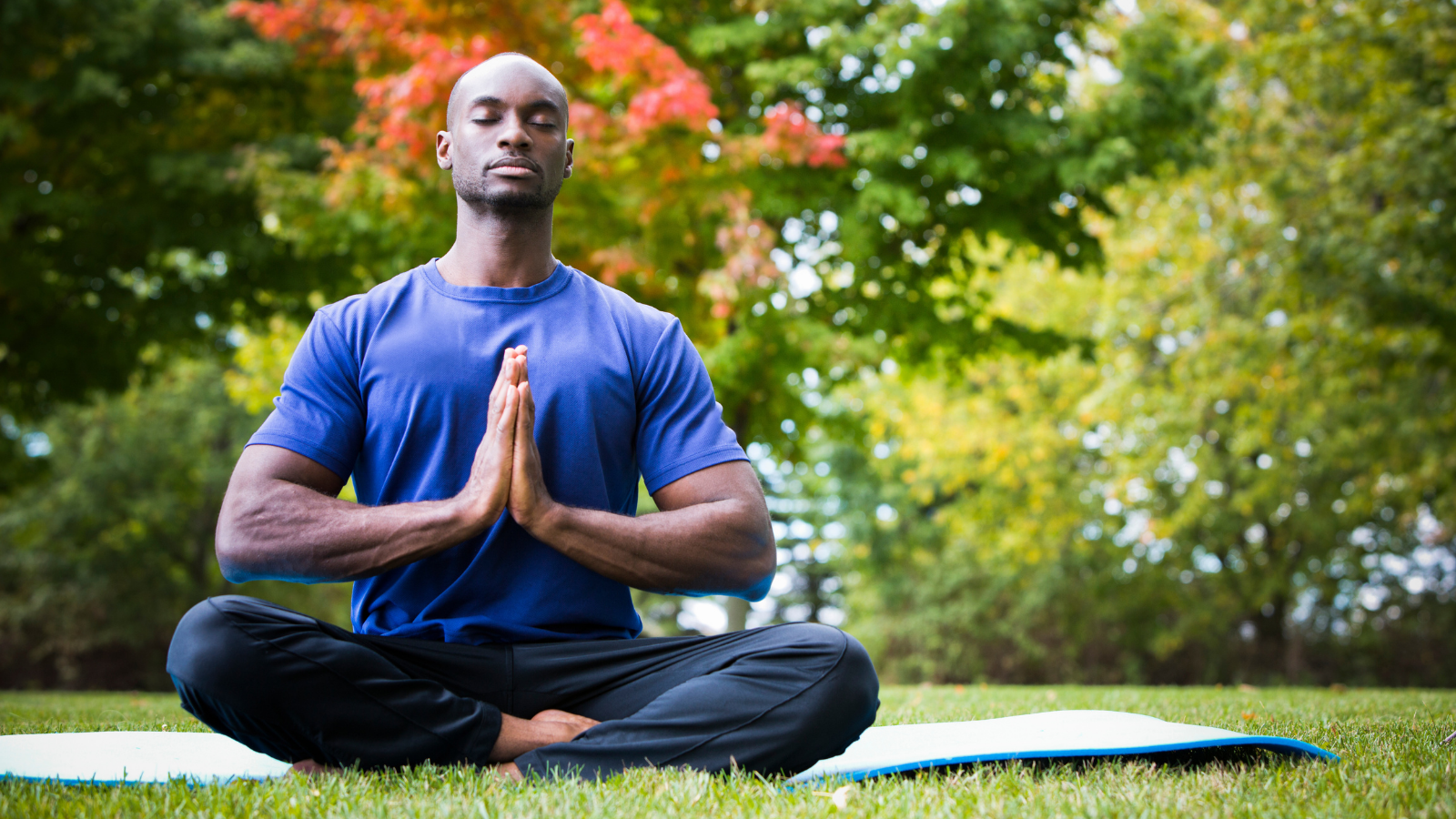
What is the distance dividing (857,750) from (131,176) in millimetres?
10374

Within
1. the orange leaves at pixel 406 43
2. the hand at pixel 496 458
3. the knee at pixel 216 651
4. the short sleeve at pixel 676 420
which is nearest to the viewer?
the knee at pixel 216 651

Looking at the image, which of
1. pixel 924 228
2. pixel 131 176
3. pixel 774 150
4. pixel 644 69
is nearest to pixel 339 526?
pixel 644 69

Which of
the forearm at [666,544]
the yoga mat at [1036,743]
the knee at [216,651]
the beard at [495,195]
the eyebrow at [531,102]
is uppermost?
the eyebrow at [531,102]

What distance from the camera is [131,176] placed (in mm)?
10781

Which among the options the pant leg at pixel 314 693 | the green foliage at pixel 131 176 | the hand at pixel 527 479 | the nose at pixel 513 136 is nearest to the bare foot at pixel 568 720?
the pant leg at pixel 314 693

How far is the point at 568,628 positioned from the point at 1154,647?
63.3 feet

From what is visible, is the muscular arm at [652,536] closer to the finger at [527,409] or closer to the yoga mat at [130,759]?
the finger at [527,409]

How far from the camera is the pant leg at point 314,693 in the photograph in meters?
2.57

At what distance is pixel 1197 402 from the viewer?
46.2ft

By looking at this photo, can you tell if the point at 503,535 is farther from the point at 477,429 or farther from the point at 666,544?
the point at 666,544

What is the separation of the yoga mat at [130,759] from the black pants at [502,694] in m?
0.14

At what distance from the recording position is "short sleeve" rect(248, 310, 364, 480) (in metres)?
2.82

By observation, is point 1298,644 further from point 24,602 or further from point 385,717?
point 24,602

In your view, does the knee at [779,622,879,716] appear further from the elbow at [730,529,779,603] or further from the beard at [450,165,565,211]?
the beard at [450,165,565,211]
